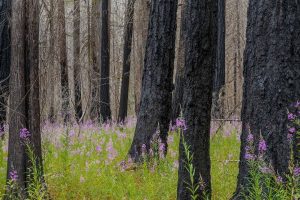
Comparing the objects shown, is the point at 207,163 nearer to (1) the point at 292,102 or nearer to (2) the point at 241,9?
(1) the point at 292,102

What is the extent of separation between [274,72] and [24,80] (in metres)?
2.95

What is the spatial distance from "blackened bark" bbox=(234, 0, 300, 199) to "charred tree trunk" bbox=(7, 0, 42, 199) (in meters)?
2.64

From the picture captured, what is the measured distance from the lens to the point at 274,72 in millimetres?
4340

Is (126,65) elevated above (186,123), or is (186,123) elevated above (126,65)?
(126,65)

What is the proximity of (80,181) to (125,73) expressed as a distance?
10.9 m

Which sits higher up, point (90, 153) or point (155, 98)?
point (155, 98)

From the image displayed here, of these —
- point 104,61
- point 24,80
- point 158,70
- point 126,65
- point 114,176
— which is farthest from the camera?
point 126,65

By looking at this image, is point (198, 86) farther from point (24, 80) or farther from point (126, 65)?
point (126, 65)

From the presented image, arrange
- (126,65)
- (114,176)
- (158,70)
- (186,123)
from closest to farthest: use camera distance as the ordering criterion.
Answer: (186,123) < (114,176) < (158,70) < (126,65)

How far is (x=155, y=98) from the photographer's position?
7.76 m

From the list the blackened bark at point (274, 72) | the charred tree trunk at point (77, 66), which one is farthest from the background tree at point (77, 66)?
the blackened bark at point (274, 72)

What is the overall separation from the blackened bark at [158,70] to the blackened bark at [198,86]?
2.44 m

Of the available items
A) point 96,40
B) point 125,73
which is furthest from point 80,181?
point 96,40

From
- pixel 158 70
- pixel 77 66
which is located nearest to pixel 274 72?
pixel 158 70
